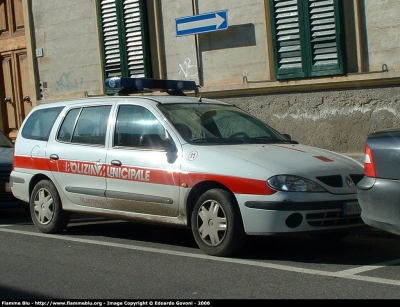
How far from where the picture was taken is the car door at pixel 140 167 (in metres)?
7.56

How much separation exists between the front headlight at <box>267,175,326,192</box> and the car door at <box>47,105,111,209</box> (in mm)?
2166

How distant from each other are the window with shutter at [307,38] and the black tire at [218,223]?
517cm

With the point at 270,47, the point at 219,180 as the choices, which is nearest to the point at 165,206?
the point at 219,180

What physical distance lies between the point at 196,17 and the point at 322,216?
7.02 meters

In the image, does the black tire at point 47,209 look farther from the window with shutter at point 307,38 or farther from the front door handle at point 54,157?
the window with shutter at point 307,38

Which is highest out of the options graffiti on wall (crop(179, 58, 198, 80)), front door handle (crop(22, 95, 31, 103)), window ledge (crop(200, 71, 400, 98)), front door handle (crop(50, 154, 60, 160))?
graffiti on wall (crop(179, 58, 198, 80))

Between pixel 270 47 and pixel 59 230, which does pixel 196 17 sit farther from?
pixel 59 230

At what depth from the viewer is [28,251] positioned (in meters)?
7.81

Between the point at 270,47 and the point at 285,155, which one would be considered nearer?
the point at 285,155

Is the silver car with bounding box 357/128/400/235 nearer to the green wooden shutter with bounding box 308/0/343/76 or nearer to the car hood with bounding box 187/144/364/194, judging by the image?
the car hood with bounding box 187/144/364/194

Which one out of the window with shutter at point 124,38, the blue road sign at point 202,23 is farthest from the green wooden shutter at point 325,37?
the window with shutter at point 124,38

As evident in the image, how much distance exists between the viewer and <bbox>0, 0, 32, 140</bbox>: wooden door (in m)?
17.5

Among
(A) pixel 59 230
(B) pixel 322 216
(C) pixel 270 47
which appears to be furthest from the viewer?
(C) pixel 270 47

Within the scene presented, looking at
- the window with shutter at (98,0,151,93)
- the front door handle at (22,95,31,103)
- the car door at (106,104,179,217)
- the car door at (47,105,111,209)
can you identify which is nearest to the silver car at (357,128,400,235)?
the car door at (106,104,179,217)
